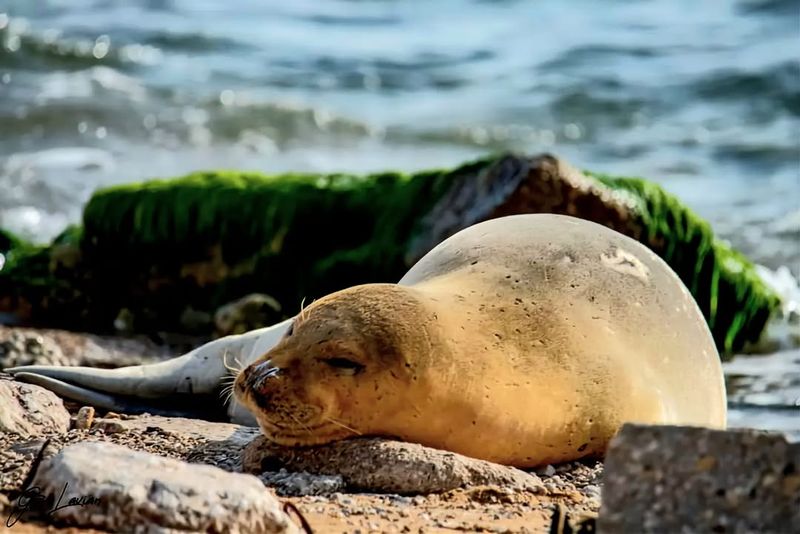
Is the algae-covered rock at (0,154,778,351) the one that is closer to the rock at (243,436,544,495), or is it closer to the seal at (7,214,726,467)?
the seal at (7,214,726,467)

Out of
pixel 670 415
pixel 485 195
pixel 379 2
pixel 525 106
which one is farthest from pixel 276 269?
pixel 379 2

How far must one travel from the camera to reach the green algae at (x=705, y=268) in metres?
8.47

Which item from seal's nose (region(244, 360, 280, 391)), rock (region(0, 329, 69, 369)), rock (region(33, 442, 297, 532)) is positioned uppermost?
rock (region(33, 442, 297, 532))

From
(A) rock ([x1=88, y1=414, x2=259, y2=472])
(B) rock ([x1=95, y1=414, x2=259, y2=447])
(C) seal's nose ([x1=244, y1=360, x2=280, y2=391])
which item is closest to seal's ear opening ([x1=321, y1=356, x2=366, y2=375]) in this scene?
(C) seal's nose ([x1=244, y1=360, x2=280, y2=391])

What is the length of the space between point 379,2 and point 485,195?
52.3 feet

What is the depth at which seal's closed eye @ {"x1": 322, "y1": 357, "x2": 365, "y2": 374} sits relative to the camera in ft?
13.1

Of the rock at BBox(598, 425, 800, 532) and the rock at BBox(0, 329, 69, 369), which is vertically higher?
the rock at BBox(598, 425, 800, 532)

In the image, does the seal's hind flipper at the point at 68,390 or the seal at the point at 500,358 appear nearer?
the seal at the point at 500,358

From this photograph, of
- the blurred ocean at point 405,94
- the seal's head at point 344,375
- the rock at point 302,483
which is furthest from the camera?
the blurred ocean at point 405,94

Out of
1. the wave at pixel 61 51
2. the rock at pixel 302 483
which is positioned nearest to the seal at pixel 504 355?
the rock at pixel 302 483

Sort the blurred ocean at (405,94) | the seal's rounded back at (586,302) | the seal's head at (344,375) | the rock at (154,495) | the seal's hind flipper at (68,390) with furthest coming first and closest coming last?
the blurred ocean at (405,94) → the seal's hind flipper at (68,390) → the seal's rounded back at (586,302) → the seal's head at (344,375) → the rock at (154,495)

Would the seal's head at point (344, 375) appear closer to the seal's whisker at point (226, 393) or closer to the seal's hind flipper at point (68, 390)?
the seal's whisker at point (226, 393)

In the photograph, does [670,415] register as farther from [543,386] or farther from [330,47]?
[330,47]

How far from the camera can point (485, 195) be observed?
7863 mm
